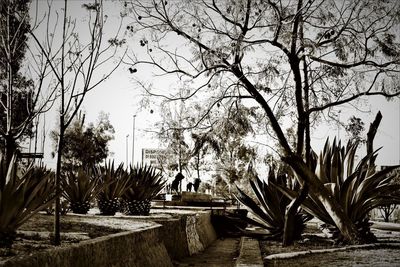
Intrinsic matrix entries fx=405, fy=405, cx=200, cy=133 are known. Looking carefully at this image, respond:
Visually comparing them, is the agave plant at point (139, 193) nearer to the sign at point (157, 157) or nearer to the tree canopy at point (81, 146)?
the sign at point (157, 157)

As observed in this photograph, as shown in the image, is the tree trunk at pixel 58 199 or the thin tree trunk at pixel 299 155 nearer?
the tree trunk at pixel 58 199

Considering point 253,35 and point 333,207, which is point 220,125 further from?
point 333,207

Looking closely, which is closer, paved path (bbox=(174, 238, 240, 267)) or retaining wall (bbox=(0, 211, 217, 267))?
retaining wall (bbox=(0, 211, 217, 267))

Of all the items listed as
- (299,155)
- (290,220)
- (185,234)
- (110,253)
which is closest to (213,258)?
(185,234)

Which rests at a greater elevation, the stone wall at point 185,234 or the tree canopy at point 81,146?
the tree canopy at point 81,146

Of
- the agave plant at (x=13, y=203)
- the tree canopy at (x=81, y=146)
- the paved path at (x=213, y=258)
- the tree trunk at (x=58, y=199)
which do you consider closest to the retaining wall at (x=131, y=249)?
the paved path at (x=213, y=258)

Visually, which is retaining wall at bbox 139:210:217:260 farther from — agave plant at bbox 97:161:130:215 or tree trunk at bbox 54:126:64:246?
tree trunk at bbox 54:126:64:246

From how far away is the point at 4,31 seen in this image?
7.02m

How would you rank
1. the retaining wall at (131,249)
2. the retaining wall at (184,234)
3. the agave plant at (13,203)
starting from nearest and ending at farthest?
the retaining wall at (131,249), the agave plant at (13,203), the retaining wall at (184,234)

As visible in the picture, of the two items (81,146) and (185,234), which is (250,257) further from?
(81,146)

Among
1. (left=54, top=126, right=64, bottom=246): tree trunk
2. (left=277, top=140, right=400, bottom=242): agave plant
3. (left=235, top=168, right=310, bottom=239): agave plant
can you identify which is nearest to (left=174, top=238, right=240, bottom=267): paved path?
(left=235, top=168, right=310, bottom=239): agave plant

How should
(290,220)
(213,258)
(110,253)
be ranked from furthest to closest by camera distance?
(213,258), (290,220), (110,253)

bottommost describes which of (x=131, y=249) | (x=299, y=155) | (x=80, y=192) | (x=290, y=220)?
A: (x=131, y=249)

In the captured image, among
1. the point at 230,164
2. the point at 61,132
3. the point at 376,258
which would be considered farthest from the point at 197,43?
the point at 230,164
